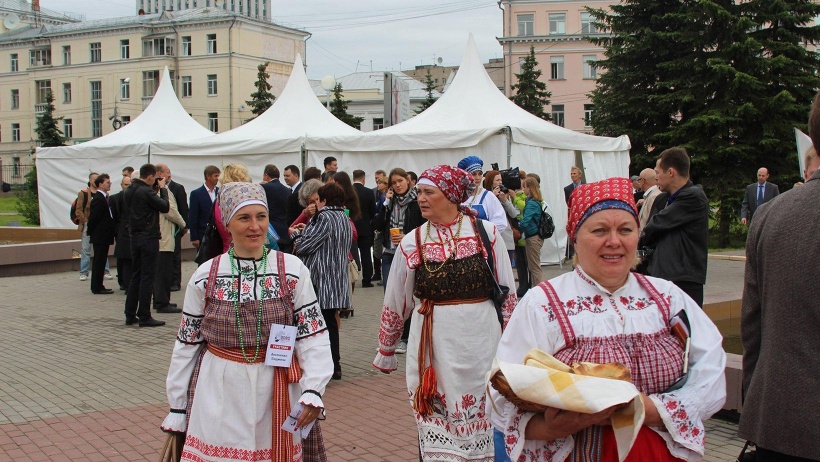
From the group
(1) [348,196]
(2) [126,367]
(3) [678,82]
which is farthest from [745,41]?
Answer: (2) [126,367]

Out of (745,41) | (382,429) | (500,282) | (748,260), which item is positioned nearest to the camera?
(748,260)

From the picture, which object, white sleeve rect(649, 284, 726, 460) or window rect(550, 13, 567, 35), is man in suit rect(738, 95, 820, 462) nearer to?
white sleeve rect(649, 284, 726, 460)

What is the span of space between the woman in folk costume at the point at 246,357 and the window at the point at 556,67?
6611 cm

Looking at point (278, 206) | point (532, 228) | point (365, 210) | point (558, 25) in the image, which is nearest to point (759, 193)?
point (532, 228)

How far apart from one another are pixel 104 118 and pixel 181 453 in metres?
80.6

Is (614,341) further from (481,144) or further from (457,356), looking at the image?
(481,144)

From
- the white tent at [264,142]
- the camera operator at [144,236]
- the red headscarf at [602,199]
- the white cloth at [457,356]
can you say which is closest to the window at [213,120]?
the white tent at [264,142]

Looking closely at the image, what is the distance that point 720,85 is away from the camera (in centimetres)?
2556

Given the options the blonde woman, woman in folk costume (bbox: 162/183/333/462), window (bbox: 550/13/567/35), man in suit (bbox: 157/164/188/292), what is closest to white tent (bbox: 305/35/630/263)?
the blonde woman

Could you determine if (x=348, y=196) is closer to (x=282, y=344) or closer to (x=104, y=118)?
(x=282, y=344)

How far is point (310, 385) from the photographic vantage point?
393cm

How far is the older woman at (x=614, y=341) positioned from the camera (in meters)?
2.80

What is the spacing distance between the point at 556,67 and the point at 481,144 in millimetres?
52810

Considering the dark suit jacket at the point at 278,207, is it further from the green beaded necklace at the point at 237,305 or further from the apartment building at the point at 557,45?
the apartment building at the point at 557,45
